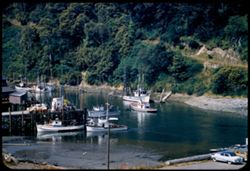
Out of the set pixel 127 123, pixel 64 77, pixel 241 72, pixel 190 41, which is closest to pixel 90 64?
pixel 64 77

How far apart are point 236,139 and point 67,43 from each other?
54.5 ft

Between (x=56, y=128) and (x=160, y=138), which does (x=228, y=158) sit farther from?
(x=56, y=128)

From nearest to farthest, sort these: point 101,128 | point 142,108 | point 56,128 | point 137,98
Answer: point 56,128 → point 101,128 → point 142,108 → point 137,98

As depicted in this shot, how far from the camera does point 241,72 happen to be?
19.0 m

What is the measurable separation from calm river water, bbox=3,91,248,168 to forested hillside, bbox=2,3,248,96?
14.7 feet

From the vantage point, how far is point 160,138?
11047 millimetres

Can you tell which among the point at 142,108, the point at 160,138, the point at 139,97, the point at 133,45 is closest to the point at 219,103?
the point at 142,108

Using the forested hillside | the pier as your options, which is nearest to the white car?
the pier

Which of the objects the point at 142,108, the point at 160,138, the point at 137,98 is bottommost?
the point at 160,138

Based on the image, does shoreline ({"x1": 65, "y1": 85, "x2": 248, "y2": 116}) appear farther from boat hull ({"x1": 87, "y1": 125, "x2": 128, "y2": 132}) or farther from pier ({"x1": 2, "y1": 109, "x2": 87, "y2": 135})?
pier ({"x1": 2, "y1": 109, "x2": 87, "y2": 135})

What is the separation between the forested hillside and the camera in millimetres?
20592

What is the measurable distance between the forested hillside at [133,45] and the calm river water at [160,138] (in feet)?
14.7

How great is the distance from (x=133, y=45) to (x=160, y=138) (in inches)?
535

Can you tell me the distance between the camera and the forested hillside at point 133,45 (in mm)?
20592
